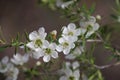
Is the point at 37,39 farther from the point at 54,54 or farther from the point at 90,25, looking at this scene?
the point at 90,25

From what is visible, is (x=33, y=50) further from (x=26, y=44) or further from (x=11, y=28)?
(x=11, y=28)

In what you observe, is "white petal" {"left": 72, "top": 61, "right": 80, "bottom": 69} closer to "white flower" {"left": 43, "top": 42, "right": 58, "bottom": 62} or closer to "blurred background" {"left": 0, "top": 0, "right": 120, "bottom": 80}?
"white flower" {"left": 43, "top": 42, "right": 58, "bottom": 62}

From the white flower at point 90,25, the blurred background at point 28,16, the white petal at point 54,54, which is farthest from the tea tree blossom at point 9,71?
the blurred background at point 28,16

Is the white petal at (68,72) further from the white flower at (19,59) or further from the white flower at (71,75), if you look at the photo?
the white flower at (19,59)

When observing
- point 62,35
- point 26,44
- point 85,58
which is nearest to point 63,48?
point 62,35

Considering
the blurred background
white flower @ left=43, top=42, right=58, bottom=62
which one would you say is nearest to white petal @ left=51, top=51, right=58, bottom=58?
white flower @ left=43, top=42, right=58, bottom=62

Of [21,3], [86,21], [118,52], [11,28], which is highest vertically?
[21,3]
